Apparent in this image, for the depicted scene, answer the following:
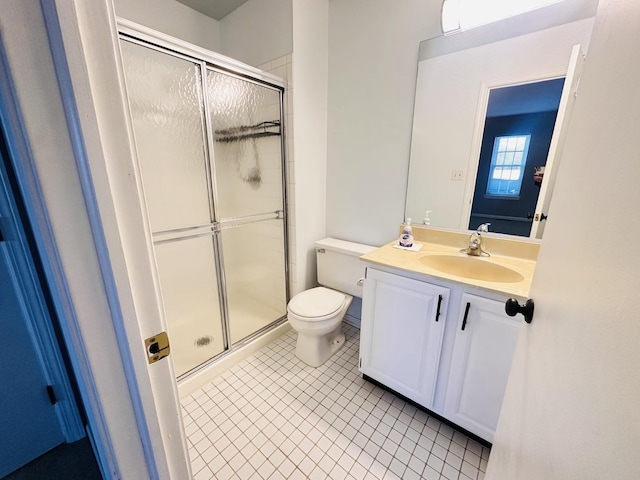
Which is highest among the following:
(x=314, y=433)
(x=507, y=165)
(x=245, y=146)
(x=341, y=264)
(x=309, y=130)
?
(x=309, y=130)

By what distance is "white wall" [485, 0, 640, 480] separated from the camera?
317mm

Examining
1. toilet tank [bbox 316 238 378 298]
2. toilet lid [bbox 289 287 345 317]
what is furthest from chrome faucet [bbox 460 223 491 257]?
toilet lid [bbox 289 287 345 317]

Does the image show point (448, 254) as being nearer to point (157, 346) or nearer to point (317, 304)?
point (317, 304)

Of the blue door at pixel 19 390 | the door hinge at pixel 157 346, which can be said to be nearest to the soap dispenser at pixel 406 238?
the door hinge at pixel 157 346

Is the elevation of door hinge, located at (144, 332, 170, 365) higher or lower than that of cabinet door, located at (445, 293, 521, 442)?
higher

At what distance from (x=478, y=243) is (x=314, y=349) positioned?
122 cm

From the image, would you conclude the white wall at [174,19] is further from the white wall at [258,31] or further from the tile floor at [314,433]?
the tile floor at [314,433]

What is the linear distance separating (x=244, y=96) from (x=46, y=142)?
5.36 feet

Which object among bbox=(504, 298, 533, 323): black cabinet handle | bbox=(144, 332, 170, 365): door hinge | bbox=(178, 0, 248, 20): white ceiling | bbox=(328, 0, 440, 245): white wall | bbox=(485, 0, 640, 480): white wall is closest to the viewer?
bbox=(485, 0, 640, 480): white wall

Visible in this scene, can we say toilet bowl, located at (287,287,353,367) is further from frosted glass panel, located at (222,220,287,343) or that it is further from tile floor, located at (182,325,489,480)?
frosted glass panel, located at (222,220,287,343)

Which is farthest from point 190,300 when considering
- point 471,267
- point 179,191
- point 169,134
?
point 471,267

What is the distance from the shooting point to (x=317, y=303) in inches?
70.2

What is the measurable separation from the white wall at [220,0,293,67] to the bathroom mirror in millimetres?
904

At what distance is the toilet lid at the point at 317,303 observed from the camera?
1.68 m
